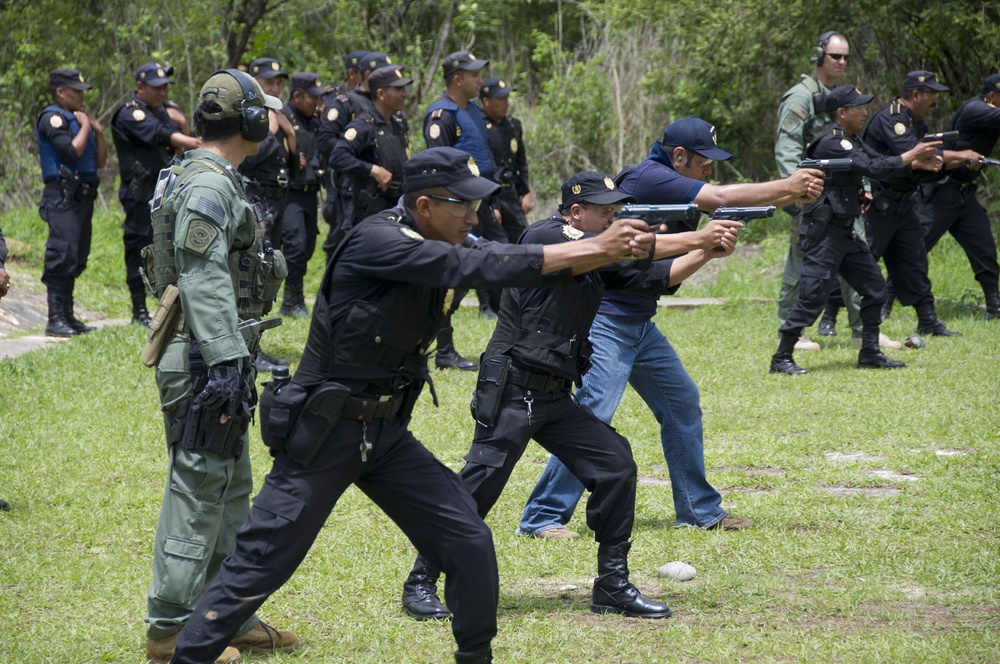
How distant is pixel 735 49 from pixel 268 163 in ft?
26.6

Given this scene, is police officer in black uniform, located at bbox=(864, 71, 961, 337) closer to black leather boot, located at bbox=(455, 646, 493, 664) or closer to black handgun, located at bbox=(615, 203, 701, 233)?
black handgun, located at bbox=(615, 203, 701, 233)

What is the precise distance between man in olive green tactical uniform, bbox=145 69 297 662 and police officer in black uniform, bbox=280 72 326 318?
23.6 feet

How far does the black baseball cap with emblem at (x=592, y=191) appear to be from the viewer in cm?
495

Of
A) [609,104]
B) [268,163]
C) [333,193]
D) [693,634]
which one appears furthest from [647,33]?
[693,634]

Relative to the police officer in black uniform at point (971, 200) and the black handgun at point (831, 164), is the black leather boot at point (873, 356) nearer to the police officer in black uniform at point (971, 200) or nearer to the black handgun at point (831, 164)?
the black handgun at point (831, 164)

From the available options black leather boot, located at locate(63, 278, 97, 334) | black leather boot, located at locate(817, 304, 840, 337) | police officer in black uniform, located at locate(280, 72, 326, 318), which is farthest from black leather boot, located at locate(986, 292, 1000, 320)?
black leather boot, located at locate(63, 278, 97, 334)

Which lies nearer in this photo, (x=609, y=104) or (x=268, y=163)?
(x=268, y=163)

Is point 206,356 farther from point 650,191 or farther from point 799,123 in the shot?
point 799,123

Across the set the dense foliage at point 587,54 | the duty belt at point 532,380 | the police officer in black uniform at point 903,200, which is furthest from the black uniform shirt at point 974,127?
the duty belt at point 532,380

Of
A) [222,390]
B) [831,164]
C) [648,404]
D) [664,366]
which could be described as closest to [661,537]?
[648,404]

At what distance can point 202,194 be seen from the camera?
4152 millimetres

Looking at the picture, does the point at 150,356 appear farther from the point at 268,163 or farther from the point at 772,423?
the point at 268,163

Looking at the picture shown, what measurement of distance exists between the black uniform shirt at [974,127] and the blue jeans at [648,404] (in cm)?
684

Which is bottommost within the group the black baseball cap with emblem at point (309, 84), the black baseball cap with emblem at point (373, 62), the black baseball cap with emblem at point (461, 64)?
the black baseball cap with emblem at point (309, 84)
